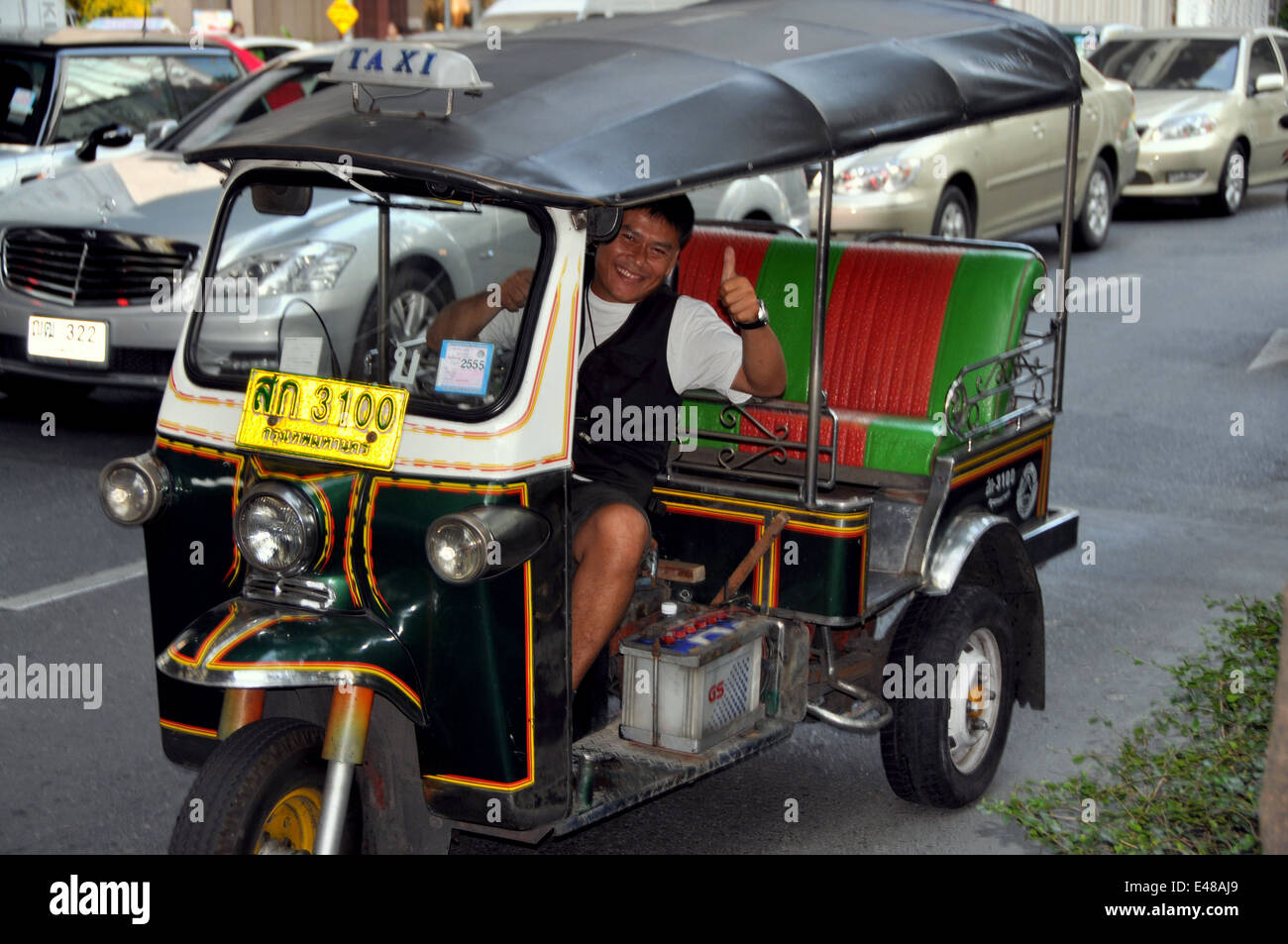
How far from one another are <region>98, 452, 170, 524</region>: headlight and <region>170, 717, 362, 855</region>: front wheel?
670 mm

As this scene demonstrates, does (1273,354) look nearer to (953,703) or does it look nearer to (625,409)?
(953,703)

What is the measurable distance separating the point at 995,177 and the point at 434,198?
9.44 metres

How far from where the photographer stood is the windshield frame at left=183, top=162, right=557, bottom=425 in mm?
3541

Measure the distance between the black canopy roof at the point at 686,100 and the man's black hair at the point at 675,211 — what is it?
0.37 m

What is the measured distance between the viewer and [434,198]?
3715mm

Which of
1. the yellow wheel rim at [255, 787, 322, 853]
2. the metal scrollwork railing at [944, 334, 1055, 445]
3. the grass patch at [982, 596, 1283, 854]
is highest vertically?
the metal scrollwork railing at [944, 334, 1055, 445]

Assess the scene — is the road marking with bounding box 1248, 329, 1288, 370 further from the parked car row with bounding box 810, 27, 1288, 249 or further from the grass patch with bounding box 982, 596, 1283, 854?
the grass patch with bounding box 982, 596, 1283, 854

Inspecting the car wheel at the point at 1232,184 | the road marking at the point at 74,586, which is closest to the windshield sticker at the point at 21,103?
the road marking at the point at 74,586

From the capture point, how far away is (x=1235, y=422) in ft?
29.5

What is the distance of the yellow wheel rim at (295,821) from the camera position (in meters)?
3.42

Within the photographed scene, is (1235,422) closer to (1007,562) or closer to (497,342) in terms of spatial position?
(1007,562)

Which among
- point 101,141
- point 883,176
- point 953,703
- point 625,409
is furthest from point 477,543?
point 883,176

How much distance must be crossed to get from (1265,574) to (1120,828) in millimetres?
2791

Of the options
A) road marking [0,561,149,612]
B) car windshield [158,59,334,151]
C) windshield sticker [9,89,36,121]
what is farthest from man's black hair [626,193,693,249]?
windshield sticker [9,89,36,121]
